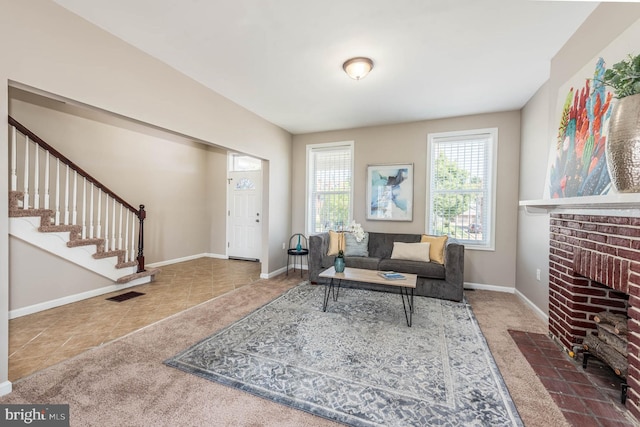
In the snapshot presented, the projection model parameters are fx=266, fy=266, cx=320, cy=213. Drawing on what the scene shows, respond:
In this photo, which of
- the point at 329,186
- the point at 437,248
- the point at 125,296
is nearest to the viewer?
the point at 125,296

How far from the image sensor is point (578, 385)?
6.09 ft

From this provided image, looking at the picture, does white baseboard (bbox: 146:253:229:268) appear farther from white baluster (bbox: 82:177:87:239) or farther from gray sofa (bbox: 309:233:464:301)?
gray sofa (bbox: 309:233:464:301)

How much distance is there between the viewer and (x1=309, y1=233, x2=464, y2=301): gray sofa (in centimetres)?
351

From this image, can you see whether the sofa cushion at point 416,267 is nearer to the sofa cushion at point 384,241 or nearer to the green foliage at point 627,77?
the sofa cushion at point 384,241

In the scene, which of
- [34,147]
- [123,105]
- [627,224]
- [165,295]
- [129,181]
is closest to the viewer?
[627,224]

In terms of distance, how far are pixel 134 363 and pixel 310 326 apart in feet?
4.96

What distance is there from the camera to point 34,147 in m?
3.26

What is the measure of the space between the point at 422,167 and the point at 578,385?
324 centimetres

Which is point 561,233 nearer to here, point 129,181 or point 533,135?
point 533,135

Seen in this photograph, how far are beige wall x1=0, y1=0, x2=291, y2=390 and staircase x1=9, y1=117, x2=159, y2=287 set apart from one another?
1668 millimetres

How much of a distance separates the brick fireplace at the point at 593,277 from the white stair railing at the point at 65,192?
5319mm

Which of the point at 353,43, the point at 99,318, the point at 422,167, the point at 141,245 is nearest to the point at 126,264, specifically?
the point at 141,245

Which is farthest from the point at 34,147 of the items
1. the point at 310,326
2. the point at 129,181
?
the point at 310,326

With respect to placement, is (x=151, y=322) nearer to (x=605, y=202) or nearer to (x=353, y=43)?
(x=353, y=43)
